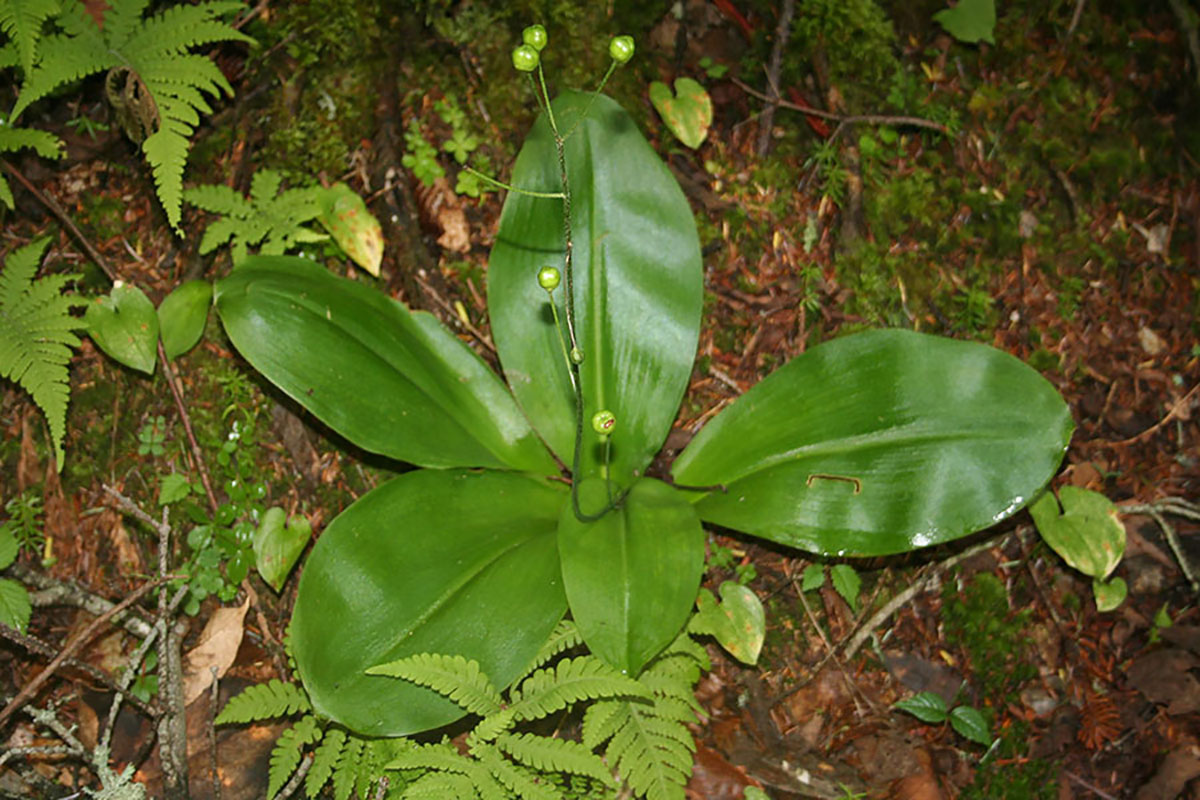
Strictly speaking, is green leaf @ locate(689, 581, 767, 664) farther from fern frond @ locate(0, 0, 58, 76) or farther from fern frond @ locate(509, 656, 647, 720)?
fern frond @ locate(0, 0, 58, 76)

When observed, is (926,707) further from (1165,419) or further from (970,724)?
(1165,419)

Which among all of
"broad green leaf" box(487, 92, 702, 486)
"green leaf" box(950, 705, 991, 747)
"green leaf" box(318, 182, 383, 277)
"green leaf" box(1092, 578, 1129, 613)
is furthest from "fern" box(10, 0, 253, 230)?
"green leaf" box(1092, 578, 1129, 613)

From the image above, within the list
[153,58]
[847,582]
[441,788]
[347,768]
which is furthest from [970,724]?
[153,58]

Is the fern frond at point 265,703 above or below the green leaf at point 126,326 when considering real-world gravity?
below

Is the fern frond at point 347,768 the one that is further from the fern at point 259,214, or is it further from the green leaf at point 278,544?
the fern at point 259,214

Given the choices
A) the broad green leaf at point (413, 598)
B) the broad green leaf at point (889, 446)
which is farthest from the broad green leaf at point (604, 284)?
the broad green leaf at point (413, 598)

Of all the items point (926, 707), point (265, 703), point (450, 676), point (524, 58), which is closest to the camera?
point (524, 58)
